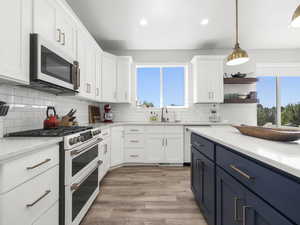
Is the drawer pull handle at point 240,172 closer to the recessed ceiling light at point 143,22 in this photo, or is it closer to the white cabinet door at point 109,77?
the recessed ceiling light at point 143,22

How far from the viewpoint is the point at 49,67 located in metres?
1.71

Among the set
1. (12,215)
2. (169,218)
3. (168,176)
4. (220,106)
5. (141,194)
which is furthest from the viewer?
(220,106)

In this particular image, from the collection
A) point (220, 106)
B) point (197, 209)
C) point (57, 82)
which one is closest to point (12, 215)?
point (57, 82)

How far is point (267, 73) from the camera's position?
15.2 ft

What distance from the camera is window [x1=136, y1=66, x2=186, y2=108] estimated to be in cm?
457

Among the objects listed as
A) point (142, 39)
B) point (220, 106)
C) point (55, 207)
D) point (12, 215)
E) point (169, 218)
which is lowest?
point (169, 218)

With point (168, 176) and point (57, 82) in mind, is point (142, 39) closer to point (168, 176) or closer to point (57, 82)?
point (57, 82)

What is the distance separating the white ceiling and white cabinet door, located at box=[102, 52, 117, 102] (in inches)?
17.4

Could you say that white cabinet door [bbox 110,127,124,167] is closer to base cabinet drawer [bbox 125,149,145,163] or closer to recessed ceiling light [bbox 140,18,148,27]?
base cabinet drawer [bbox 125,149,145,163]

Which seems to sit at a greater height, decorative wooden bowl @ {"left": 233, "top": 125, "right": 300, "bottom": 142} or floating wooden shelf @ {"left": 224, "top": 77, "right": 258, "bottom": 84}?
floating wooden shelf @ {"left": 224, "top": 77, "right": 258, "bottom": 84}

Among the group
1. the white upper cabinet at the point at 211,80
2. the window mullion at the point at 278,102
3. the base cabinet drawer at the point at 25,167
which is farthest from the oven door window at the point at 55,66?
the window mullion at the point at 278,102

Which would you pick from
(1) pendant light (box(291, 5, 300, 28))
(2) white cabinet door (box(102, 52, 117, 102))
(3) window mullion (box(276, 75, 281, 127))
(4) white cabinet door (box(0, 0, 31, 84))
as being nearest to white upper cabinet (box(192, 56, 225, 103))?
(3) window mullion (box(276, 75, 281, 127))

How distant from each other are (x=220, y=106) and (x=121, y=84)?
2.44 m

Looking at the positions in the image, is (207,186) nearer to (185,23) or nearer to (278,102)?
(185,23)
